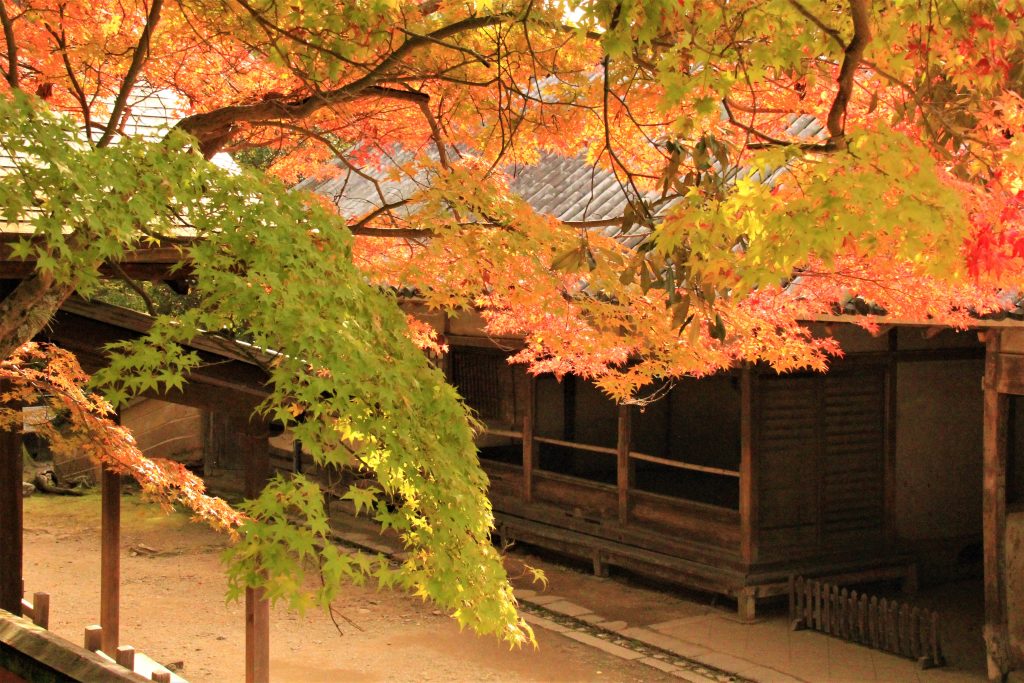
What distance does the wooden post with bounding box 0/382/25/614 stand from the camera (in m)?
8.42

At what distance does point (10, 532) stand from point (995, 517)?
7.64m

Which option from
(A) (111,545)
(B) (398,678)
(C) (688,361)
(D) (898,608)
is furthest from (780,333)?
(A) (111,545)

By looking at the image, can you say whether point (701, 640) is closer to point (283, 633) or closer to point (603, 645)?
point (603, 645)

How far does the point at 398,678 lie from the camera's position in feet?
31.2

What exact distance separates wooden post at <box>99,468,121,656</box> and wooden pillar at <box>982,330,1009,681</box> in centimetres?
682

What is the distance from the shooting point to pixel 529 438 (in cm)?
1403

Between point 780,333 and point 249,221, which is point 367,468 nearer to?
point 249,221

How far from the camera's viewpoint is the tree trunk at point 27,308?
547 centimetres

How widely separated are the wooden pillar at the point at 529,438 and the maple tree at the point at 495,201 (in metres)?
4.83

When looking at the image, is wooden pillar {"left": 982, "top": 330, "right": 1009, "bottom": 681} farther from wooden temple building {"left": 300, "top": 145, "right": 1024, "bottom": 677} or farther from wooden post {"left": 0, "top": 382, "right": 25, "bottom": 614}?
wooden post {"left": 0, "top": 382, "right": 25, "bottom": 614}

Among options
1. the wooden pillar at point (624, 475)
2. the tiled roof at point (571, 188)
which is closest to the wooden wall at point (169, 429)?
the tiled roof at point (571, 188)

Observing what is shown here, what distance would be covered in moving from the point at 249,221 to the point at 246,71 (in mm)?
5209

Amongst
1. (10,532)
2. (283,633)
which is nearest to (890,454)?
(283,633)

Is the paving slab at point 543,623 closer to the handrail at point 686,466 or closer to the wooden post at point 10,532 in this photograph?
the handrail at point 686,466
